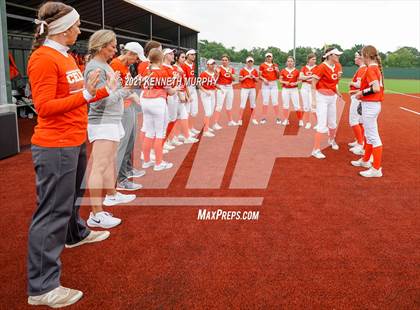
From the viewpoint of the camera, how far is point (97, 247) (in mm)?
3889

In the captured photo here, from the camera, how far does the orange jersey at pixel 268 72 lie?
1232 centimetres

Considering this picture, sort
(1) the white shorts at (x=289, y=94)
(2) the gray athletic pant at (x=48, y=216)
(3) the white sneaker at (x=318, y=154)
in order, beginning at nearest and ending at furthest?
(2) the gray athletic pant at (x=48, y=216) < (3) the white sneaker at (x=318, y=154) < (1) the white shorts at (x=289, y=94)

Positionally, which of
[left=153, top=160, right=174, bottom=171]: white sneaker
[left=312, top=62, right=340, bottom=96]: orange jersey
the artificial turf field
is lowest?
the artificial turf field

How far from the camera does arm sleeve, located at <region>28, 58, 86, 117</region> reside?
8.60ft

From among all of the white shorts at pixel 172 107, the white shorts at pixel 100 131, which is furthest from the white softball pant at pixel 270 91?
the white shorts at pixel 100 131

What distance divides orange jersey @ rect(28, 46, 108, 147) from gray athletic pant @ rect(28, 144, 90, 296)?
104mm

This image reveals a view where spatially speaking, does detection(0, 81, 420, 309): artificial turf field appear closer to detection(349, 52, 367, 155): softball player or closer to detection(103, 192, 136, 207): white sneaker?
detection(103, 192, 136, 207): white sneaker

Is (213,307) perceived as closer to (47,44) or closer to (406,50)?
(47,44)

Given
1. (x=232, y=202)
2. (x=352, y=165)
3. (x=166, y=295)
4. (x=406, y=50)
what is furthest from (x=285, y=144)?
(x=406, y=50)

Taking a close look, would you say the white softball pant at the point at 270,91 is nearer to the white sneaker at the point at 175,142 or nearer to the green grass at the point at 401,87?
the white sneaker at the point at 175,142

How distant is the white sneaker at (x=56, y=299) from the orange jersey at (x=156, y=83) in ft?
12.8

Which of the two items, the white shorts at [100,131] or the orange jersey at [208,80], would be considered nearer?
the white shorts at [100,131]

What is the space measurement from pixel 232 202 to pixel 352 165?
10.5ft

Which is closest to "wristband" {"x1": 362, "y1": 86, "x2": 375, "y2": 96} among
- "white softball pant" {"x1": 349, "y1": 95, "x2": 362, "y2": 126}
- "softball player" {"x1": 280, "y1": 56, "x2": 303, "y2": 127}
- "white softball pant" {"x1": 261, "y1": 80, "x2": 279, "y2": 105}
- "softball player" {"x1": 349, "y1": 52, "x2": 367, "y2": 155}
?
"softball player" {"x1": 349, "y1": 52, "x2": 367, "y2": 155}
